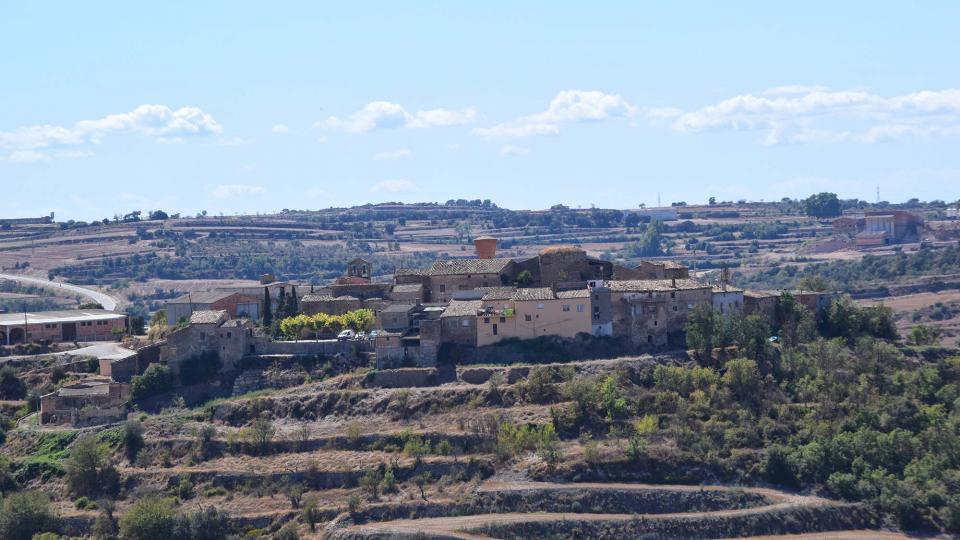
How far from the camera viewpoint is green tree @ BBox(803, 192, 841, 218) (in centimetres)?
15925

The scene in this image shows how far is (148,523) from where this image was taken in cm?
5312

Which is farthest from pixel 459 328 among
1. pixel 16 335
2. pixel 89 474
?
pixel 16 335

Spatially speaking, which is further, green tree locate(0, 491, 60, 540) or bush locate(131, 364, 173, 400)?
bush locate(131, 364, 173, 400)

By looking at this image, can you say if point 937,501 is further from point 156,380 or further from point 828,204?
point 828,204

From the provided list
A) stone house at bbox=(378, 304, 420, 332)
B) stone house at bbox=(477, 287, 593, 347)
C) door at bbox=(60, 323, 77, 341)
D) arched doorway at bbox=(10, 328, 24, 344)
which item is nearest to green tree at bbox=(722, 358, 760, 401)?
stone house at bbox=(477, 287, 593, 347)

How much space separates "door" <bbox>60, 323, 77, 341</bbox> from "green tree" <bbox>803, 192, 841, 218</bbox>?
102m

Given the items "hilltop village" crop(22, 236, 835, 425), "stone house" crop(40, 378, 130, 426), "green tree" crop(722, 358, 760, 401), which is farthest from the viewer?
"hilltop village" crop(22, 236, 835, 425)

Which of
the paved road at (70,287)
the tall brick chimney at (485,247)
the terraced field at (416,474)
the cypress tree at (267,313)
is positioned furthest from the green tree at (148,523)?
the paved road at (70,287)

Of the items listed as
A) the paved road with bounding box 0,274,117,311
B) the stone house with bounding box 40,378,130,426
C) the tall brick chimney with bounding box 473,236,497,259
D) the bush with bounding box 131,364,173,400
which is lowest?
the stone house with bounding box 40,378,130,426

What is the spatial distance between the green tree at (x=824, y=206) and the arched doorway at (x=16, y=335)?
344ft

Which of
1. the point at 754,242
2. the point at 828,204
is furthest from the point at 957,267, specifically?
the point at 828,204

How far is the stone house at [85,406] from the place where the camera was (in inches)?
2459

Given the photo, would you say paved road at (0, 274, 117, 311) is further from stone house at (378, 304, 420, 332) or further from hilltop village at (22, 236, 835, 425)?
stone house at (378, 304, 420, 332)

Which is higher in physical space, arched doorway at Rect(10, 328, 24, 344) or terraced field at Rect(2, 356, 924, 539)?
arched doorway at Rect(10, 328, 24, 344)
